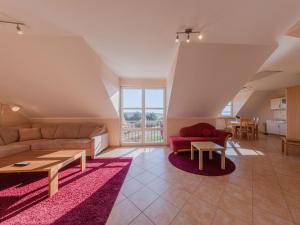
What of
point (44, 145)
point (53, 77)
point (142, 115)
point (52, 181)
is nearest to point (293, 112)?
point (142, 115)

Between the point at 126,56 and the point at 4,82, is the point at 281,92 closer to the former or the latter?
the point at 126,56

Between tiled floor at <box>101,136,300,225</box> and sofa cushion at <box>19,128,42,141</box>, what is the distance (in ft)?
10.5

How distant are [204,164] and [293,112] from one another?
3.67m

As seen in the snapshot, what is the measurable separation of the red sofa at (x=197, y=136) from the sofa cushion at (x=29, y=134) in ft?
13.6

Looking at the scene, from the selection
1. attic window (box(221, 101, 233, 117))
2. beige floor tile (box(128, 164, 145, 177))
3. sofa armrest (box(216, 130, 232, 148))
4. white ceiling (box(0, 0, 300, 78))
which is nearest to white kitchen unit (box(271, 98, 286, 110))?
attic window (box(221, 101, 233, 117))

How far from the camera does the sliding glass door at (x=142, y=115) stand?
4.93 metres

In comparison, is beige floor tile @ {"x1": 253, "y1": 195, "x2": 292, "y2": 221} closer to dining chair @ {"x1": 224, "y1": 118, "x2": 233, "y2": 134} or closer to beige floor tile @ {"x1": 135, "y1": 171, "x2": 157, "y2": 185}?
beige floor tile @ {"x1": 135, "y1": 171, "x2": 157, "y2": 185}

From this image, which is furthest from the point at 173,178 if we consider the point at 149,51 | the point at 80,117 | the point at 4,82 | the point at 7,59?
the point at 4,82

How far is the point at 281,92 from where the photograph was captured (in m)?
6.67

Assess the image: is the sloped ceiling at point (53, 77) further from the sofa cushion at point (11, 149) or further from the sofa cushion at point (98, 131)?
the sofa cushion at point (11, 149)

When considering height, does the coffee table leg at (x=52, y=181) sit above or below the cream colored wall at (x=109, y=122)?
below

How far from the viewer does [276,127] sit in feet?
21.7

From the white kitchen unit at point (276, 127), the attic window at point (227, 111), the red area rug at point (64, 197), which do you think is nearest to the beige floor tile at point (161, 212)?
the red area rug at point (64, 197)

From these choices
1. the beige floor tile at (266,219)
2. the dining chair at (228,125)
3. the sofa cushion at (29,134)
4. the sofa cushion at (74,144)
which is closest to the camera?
the beige floor tile at (266,219)
